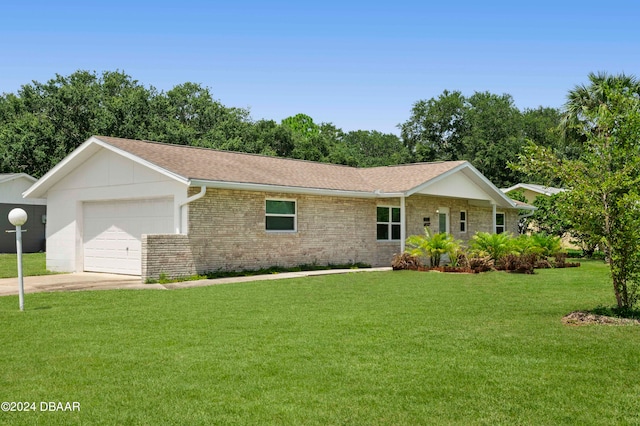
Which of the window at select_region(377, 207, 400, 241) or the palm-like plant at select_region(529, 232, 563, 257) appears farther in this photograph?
the window at select_region(377, 207, 400, 241)

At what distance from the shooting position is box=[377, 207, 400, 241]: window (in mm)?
23422

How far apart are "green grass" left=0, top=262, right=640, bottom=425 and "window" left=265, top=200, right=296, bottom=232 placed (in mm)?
7142

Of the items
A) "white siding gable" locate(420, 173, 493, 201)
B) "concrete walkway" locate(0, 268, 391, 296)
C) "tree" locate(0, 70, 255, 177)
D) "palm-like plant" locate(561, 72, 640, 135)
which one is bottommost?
"concrete walkway" locate(0, 268, 391, 296)

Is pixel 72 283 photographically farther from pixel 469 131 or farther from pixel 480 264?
pixel 469 131

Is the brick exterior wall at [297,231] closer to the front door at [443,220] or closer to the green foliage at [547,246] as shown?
Result: the front door at [443,220]

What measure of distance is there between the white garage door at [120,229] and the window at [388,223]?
890 centimetres

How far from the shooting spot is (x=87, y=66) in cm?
5009

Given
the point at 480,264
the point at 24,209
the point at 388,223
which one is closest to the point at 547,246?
the point at 480,264

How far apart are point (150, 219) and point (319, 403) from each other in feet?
44.9

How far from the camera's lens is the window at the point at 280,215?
1939 cm

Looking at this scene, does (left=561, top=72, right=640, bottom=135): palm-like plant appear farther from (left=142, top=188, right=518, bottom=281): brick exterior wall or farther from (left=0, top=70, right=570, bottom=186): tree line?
(left=142, top=188, right=518, bottom=281): brick exterior wall

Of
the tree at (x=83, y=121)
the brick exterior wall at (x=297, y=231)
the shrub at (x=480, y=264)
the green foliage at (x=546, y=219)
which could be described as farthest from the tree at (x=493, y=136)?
the shrub at (x=480, y=264)

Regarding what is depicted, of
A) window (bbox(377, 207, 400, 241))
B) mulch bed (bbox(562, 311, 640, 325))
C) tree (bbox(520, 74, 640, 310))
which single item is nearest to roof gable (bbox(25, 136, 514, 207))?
window (bbox(377, 207, 400, 241))

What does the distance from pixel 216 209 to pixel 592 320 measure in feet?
36.2
